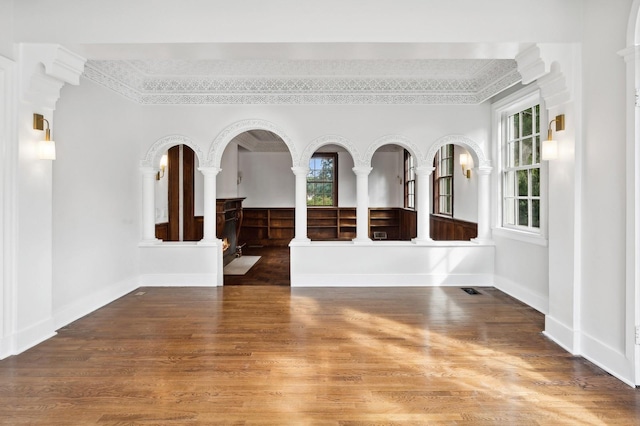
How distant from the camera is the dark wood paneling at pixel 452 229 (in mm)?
6473

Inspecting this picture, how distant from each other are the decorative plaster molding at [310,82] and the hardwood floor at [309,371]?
2921mm

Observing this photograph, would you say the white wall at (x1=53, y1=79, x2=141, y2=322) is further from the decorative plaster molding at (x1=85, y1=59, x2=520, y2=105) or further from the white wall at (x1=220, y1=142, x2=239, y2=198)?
the white wall at (x1=220, y1=142, x2=239, y2=198)

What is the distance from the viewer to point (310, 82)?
18.9 ft

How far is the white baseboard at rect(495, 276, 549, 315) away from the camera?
464 cm

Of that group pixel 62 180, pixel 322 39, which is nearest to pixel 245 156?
pixel 62 180

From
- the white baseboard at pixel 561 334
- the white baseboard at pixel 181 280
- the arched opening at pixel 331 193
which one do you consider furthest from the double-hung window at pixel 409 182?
the white baseboard at pixel 561 334

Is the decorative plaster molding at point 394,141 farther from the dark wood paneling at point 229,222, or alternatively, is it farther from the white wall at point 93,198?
the dark wood paneling at point 229,222

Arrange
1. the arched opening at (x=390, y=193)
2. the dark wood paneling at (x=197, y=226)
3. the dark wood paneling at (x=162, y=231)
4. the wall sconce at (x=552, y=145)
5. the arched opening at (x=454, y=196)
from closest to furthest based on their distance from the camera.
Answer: the wall sconce at (x=552, y=145), the arched opening at (x=454, y=196), the dark wood paneling at (x=162, y=231), the dark wood paneling at (x=197, y=226), the arched opening at (x=390, y=193)

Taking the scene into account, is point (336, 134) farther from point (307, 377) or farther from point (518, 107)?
point (307, 377)

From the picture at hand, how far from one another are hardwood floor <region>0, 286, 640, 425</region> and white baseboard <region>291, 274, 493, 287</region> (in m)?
1.14

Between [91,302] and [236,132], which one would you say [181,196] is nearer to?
[236,132]

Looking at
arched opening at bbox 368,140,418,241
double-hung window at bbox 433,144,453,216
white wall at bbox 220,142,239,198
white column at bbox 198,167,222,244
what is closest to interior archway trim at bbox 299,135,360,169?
white column at bbox 198,167,222,244

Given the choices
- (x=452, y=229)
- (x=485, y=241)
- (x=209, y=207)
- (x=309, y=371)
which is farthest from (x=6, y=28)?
(x=452, y=229)

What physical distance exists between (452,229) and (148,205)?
16.2 ft
